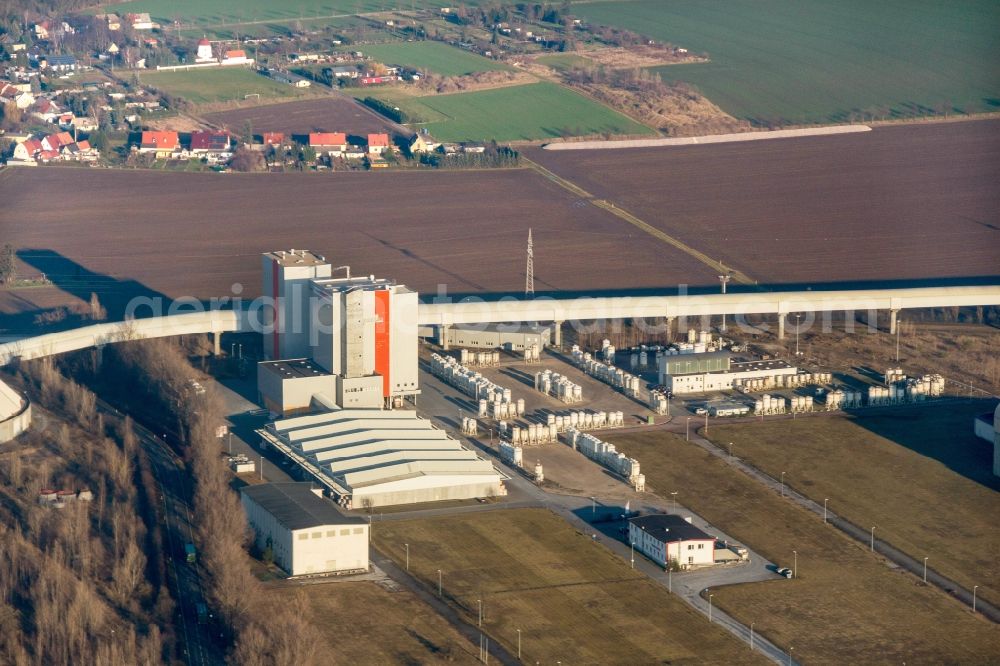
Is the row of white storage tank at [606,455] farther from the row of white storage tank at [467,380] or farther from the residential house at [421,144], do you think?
the residential house at [421,144]

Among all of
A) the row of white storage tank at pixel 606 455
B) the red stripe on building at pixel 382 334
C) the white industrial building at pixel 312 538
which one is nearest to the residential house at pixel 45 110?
the red stripe on building at pixel 382 334

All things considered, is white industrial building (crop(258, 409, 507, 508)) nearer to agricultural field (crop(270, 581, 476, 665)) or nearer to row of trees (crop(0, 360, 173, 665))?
row of trees (crop(0, 360, 173, 665))

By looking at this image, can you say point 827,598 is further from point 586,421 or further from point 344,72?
point 344,72

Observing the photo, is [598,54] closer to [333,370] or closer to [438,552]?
[333,370]

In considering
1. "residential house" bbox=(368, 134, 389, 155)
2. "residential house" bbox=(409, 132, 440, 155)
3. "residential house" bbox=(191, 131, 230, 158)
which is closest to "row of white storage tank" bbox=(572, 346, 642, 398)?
"residential house" bbox=(409, 132, 440, 155)

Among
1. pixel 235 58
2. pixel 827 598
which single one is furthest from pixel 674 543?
pixel 235 58
